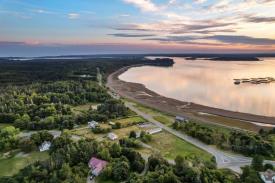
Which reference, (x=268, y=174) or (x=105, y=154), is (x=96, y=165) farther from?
(x=268, y=174)

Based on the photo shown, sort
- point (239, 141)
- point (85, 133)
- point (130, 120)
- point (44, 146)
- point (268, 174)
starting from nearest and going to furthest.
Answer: point (268, 174) → point (239, 141) → point (44, 146) → point (85, 133) → point (130, 120)

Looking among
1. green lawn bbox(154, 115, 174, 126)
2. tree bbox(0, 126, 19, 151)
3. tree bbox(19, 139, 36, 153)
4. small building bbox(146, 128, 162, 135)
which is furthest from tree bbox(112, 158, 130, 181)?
green lawn bbox(154, 115, 174, 126)

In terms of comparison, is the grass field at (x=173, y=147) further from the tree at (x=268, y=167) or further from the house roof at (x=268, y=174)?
the house roof at (x=268, y=174)

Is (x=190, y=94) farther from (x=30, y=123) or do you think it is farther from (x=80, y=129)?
(x=30, y=123)

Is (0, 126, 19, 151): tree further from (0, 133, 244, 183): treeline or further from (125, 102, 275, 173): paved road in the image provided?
(125, 102, 275, 173): paved road

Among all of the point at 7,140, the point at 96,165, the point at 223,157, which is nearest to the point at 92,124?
the point at 7,140

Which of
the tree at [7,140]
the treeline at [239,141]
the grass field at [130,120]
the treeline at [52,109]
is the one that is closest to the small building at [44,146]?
the tree at [7,140]
